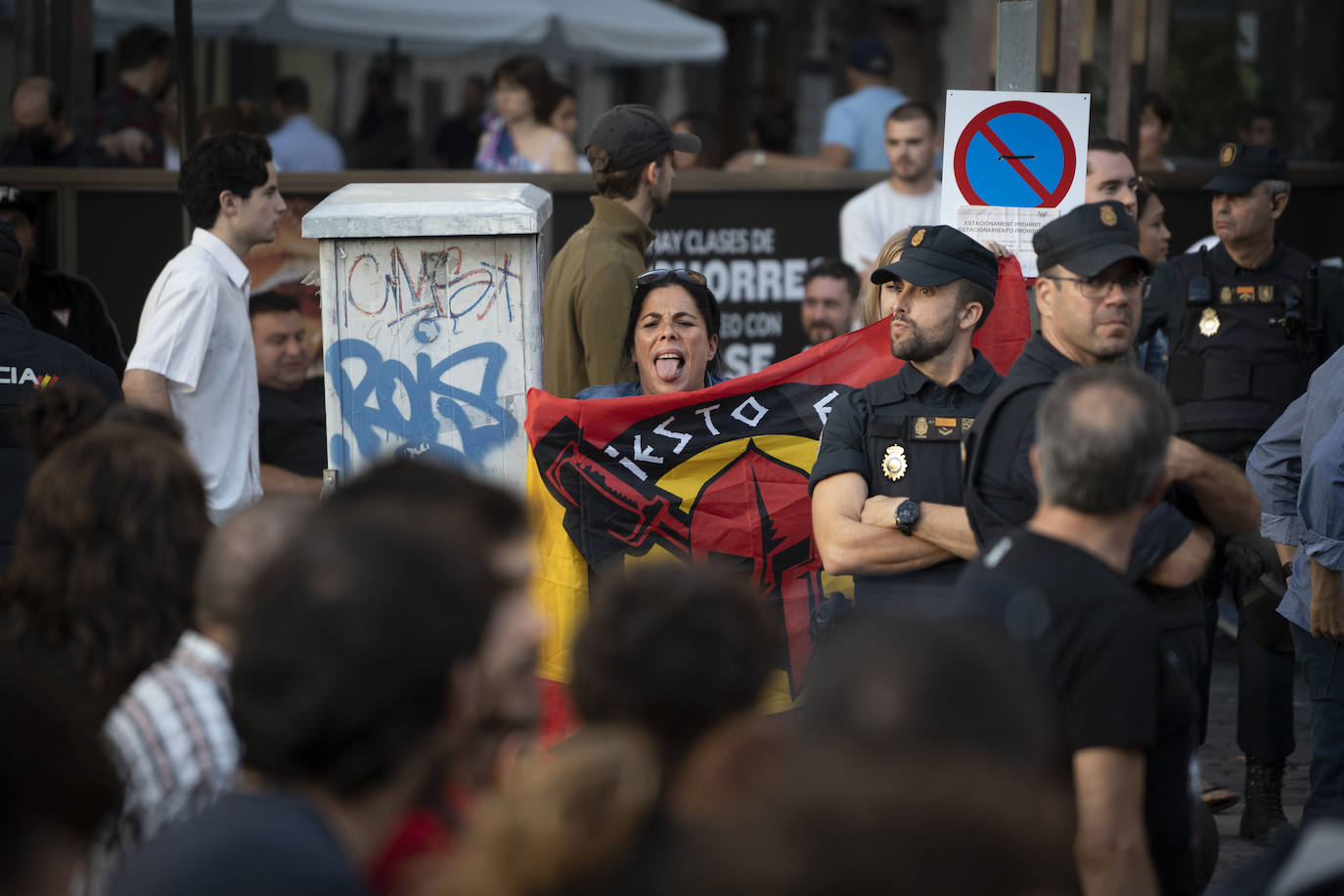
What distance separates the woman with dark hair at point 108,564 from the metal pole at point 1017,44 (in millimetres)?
3463

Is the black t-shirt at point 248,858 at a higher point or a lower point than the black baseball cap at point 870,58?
lower

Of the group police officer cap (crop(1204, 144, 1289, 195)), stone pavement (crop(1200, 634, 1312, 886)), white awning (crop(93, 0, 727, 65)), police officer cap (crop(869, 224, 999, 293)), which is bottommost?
stone pavement (crop(1200, 634, 1312, 886))

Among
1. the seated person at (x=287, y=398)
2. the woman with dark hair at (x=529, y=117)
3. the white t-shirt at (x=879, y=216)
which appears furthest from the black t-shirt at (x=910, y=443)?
the woman with dark hair at (x=529, y=117)

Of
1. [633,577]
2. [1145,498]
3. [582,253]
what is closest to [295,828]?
[633,577]

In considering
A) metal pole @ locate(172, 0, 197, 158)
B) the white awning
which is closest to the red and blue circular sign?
metal pole @ locate(172, 0, 197, 158)

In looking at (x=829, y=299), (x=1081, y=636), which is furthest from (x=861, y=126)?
(x=1081, y=636)

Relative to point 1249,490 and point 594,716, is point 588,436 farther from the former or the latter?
point 594,716

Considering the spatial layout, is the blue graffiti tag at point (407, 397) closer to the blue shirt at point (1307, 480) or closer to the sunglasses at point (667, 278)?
the sunglasses at point (667, 278)

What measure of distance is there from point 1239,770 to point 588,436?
133 inches

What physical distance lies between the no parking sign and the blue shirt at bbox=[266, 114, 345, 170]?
664 cm

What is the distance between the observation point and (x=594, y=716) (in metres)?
2.30

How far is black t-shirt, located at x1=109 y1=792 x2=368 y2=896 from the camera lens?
185 centimetres

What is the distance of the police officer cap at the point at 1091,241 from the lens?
A: 3955 millimetres

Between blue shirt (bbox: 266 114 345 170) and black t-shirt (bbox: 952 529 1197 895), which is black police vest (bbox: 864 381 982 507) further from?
blue shirt (bbox: 266 114 345 170)
